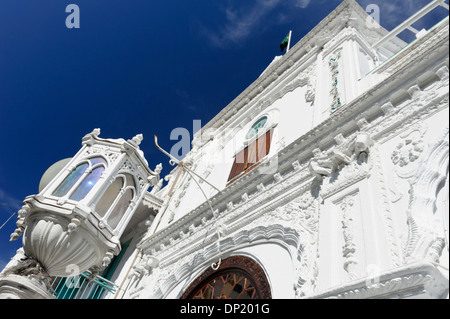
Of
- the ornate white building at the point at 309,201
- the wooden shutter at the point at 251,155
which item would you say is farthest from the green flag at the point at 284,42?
the wooden shutter at the point at 251,155

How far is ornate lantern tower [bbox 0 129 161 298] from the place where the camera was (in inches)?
188

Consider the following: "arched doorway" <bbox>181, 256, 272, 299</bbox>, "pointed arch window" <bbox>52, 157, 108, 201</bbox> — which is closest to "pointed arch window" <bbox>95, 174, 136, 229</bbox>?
"pointed arch window" <bbox>52, 157, 108, 201</bbox>

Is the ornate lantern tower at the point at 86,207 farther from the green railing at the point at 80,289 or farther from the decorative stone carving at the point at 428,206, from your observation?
the decorative stone carving at the point at 428,206

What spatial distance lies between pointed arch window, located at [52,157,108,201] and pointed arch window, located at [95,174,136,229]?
348mm

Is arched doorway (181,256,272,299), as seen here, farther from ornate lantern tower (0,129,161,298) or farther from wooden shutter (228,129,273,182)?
wooden shutter (228,129,273,182)

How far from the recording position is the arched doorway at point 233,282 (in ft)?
14.4

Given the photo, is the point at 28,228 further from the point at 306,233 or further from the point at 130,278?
the point at 306,233

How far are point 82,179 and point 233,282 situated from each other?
118 inches

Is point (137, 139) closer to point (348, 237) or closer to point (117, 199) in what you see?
point (117, 199)

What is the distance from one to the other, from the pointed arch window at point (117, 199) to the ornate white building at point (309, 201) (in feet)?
0.08
